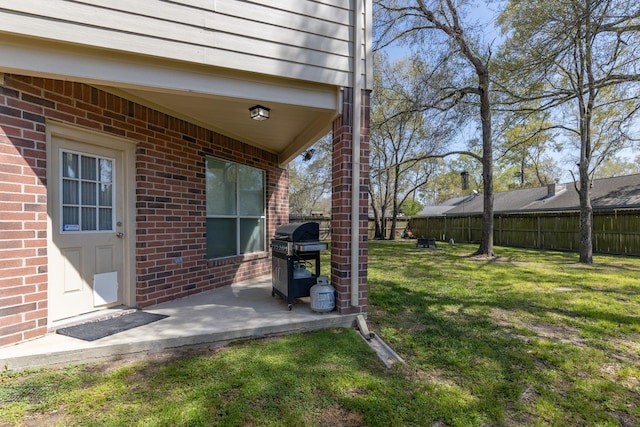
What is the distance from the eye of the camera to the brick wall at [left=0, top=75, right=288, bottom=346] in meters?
2.58

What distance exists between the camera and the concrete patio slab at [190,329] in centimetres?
250

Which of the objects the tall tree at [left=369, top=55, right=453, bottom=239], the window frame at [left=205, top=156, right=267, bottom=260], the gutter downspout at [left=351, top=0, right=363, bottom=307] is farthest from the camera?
the tall tree at [left=369, top=55, right=453, bottom=239]

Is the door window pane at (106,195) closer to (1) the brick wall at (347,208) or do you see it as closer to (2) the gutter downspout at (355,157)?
(1) the brick wall at (347,208)

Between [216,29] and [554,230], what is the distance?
14.9 metres

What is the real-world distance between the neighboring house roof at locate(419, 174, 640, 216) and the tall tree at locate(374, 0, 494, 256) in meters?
6.73

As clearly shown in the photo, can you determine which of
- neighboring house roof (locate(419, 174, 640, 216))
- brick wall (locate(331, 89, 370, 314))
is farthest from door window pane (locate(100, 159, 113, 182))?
neighboring house roof (locate(419, 174, 640, 216))

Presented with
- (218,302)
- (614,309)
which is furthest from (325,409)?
(614,309)

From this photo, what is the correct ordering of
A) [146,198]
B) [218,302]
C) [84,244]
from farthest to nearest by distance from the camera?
[218,302]
[146,198]
[84,244]

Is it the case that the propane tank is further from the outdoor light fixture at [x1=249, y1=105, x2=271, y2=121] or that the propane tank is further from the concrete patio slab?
the outdoor light fixture at [x1=249, y1=105, x2=271, y2=121]

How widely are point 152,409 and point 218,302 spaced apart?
Answer: 2077 millimetres

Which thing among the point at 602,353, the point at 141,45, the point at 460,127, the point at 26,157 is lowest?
the point at 602,353

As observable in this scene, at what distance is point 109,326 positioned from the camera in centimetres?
308

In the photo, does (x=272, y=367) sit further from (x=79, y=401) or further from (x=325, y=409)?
(x=79, y=401)

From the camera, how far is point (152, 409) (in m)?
1.96
